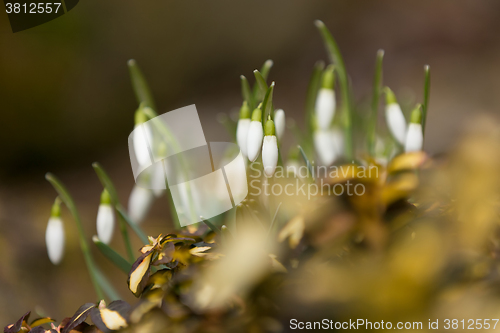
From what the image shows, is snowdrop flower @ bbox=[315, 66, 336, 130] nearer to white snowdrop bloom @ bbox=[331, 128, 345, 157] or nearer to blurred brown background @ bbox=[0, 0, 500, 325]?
white snowdrop bloom @ bbox=[331, 128, 345, 157]

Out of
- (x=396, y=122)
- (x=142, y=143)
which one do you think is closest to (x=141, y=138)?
(x=142, y=143)

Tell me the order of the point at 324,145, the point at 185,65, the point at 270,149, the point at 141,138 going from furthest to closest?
the point at 185,65 → the point at 324,145 → the point at 141,138 → the point at 270,149

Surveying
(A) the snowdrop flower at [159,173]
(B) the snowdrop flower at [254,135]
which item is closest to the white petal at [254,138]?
(B) the snowdrop flower at [254,135]

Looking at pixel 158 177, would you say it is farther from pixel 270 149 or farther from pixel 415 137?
pixel 415 137

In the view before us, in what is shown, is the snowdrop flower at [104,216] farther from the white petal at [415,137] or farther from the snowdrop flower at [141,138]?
the white petal at [415,137]

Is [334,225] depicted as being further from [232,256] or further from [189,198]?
[189,198]

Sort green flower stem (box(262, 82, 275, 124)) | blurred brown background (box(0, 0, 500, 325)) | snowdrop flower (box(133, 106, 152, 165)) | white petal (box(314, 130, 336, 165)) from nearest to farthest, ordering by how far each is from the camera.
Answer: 1. green flower stem (box(262, 82, 275, 124))
2. snowdrop flower (box(133, 106, 152, 165))
3. white petal (box(314, 130, 336, 165))
4. blurred brown background (box(0, 0, 500, 325))

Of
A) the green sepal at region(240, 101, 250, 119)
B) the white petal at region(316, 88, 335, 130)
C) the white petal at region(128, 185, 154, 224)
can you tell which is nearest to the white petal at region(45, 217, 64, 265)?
the white petal at region(128, 185, 154, 224)
